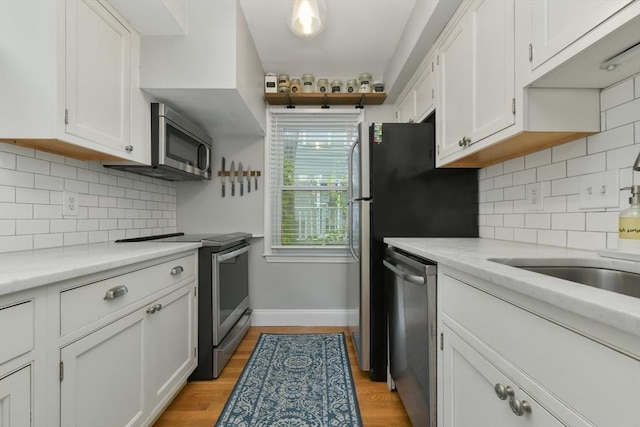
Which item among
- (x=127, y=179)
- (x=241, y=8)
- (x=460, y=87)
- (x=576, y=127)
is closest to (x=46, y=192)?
(x=127, y=179)

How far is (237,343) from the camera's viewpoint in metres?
2.31

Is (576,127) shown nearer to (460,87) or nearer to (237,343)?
(460,87)

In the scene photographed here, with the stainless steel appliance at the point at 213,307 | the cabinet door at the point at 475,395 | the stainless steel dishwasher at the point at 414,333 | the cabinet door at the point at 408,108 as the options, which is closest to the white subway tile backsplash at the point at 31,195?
the stainless steel appliance at the point at 213,307

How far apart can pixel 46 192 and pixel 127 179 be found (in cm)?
62

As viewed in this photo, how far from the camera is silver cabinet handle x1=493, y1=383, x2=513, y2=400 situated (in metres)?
0.70

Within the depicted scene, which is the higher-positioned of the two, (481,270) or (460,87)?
(460,87)

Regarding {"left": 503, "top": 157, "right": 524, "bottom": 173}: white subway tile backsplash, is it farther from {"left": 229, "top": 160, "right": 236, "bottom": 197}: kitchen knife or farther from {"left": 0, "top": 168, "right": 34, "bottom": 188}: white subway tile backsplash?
{"left": 0, "top": 168, "right": 34, "bottom": 188}: white subway tile backsplash

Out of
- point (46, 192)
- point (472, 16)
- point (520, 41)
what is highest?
point (472, 16)

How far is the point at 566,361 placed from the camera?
55 centimetres

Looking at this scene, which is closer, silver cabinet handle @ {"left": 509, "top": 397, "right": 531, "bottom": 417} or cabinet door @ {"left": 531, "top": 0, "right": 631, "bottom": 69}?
silver cabinet handle @ {"left": 509, "top": 397, "right": 531, "bottom": 417}

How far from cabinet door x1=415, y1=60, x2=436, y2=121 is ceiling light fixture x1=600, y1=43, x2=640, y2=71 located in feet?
3.25

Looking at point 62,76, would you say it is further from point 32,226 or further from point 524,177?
point 524,177

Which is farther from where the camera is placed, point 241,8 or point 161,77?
point 241,8

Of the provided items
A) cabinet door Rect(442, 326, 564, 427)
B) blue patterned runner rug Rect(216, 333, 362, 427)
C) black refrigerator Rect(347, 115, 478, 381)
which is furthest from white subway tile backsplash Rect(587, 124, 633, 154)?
blue patterned runner rug Rect(216, 333, 362, 427)
